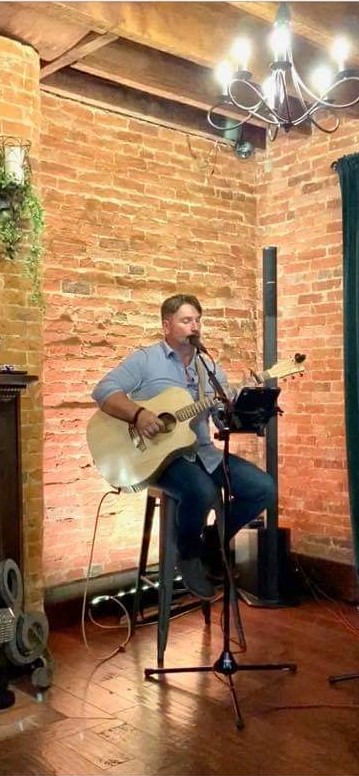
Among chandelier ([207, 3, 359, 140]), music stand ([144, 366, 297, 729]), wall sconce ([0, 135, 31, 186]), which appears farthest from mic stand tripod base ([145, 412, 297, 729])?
wall sconce ([0, 135, 31, 186])

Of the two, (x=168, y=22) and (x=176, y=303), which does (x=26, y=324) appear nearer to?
(x=176, y=303)

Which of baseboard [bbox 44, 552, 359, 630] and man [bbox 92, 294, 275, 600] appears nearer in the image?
man [bbox 92, 294, 275, 600]

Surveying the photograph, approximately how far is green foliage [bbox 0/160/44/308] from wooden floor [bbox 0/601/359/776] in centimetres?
162

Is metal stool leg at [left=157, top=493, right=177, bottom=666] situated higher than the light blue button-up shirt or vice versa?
the light blue button-up shirt

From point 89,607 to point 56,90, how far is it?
2667mm

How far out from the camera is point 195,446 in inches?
119

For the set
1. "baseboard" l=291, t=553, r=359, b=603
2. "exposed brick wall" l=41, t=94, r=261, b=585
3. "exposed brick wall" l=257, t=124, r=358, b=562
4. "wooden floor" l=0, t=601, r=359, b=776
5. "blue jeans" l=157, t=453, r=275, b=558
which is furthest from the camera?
"exposed brick wall" l=257, t=124, r=358, b=562

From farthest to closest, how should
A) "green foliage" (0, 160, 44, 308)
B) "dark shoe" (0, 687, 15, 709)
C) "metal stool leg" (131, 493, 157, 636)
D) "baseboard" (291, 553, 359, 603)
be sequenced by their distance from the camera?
"baseboard" (291, 553, 359, 603)
"metal stool leg" (131, 493, 157, 636)
"green foliage" (0, 160, 44, 308)
"dark shoe" (0, 687, 15, 709)

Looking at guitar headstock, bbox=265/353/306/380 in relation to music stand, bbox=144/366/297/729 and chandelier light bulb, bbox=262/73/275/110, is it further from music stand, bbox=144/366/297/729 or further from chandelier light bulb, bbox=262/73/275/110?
chandelier light bulb, bbox=262/73/275/110

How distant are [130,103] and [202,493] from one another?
7.57ft

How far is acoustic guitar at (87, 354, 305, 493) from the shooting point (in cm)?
297

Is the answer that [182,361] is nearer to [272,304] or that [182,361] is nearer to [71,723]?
[272,304]

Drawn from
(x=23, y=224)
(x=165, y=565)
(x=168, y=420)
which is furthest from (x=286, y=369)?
(x=23, y=224)

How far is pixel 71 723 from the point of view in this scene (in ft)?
8.42
